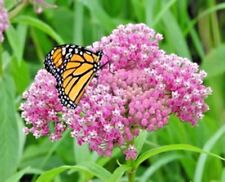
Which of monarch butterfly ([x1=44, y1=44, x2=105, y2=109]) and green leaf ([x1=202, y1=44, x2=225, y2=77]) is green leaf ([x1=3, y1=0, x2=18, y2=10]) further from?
green leaf ([x1=202, y1=44, x2=225, y2=77])

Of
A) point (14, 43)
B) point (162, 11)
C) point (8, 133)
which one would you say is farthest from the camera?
point (162, 11)

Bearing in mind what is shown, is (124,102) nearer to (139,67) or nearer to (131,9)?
(139,67)

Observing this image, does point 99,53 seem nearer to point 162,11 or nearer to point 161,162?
point 161,162

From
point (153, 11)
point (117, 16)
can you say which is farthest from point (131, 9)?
point (153, 11)

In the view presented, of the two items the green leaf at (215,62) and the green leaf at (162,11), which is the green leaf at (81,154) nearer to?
the green leaf at (162,11)

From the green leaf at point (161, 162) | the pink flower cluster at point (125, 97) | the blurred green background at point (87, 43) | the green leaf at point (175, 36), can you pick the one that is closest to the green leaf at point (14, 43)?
the blurred green background at point (87, 43)

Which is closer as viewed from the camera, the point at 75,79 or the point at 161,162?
the point at 75,79

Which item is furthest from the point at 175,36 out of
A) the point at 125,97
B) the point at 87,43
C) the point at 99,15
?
the point at 125,97
